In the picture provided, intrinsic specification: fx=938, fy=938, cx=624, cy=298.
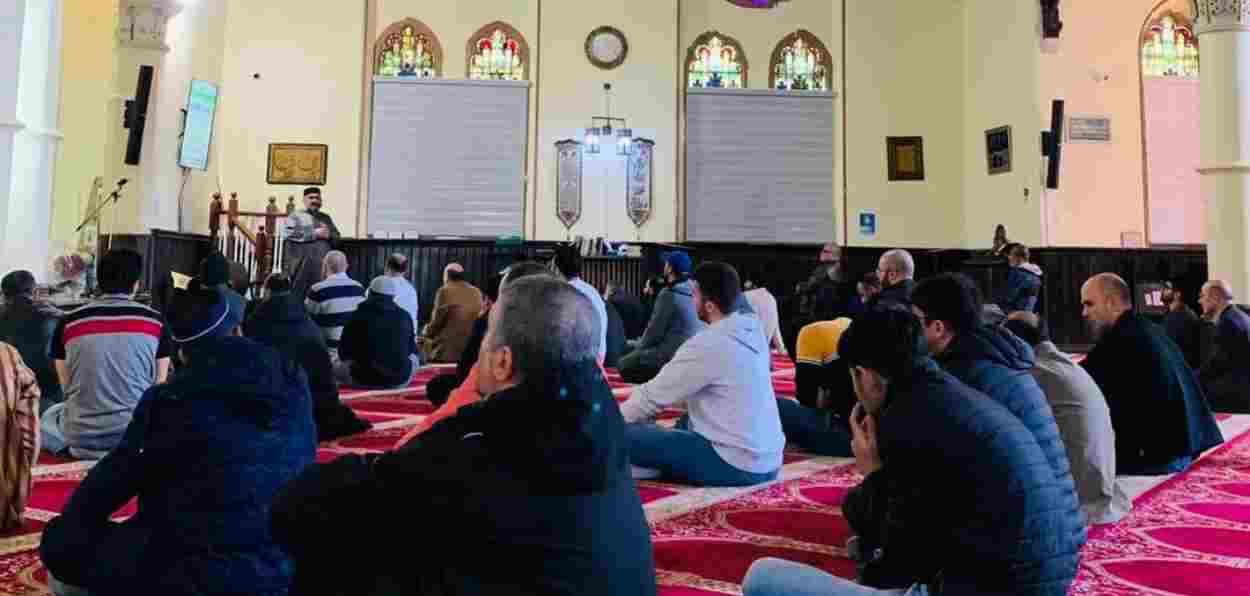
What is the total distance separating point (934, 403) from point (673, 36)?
11.8 meters

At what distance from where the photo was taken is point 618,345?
753cm

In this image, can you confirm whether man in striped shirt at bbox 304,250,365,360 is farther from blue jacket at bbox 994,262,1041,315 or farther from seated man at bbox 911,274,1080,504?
blue jacket at bbox 994,262,1041,315

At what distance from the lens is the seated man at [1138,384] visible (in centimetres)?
389

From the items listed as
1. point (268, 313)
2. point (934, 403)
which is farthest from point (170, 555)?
point (268, 313)

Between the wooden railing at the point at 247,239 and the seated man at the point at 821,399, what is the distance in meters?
→ 7.74

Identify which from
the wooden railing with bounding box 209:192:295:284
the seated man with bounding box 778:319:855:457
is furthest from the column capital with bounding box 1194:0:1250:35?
the wooden railing with bounding box 209:192:295:284

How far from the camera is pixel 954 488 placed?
171cm

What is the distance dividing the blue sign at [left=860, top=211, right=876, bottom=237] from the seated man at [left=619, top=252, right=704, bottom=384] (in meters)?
7.55

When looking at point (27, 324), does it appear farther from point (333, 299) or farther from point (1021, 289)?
point (1021, 289)

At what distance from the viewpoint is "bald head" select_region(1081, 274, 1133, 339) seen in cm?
388

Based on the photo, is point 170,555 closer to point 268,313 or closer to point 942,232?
point 268,313

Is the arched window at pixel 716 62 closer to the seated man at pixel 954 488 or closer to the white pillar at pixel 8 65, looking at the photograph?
the white pillar at pixel 8 65

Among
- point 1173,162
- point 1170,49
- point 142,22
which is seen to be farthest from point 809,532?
point 1170,49

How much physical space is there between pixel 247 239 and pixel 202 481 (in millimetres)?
9918
